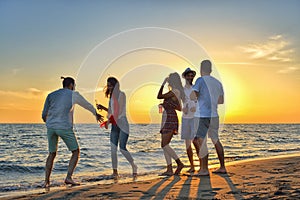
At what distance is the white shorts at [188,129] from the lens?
7.70 metres

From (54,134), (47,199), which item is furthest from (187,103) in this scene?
(47,199)

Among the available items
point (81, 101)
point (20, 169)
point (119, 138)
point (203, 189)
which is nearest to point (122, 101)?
point (119, 138)

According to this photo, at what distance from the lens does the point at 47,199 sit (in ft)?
18.6

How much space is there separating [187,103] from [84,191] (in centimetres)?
262

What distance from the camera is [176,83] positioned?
7.70 m

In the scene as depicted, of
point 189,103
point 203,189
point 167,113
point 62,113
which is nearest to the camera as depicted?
point 203,189

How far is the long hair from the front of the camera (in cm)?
769

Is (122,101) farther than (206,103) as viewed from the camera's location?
Yes

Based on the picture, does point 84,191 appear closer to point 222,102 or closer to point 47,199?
point 47,199

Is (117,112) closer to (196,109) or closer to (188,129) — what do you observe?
(188,129)

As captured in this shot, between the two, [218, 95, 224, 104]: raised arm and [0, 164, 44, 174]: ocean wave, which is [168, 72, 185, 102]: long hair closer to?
[218, 95, 224, 104]: raised arm

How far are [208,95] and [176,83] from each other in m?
0.74

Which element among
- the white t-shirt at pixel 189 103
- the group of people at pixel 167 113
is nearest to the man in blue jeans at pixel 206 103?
the group of people at pixel 167 113

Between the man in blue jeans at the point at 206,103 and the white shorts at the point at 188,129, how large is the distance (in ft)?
0.88
